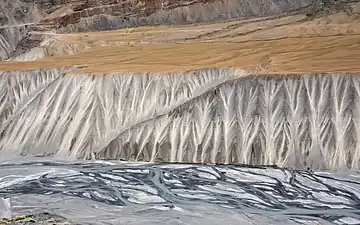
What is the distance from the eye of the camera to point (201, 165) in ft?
47.9

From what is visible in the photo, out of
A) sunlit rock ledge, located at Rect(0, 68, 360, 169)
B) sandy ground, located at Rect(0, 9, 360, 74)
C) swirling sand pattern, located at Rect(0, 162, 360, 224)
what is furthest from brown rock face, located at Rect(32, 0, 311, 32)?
swirling sand pattern, located at Rect(0, 162, 360, 224)

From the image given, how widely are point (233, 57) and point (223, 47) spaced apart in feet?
7.25

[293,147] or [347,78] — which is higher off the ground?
[347,78]

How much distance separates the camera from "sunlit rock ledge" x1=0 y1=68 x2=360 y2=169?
14.5m

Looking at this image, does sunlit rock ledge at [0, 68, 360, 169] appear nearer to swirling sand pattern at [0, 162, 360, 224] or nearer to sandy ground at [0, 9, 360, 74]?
sandy ground at [0, 9, 360, 74]

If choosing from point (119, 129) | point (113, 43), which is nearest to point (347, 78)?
point (119, 129)

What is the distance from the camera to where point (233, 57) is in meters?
17.8

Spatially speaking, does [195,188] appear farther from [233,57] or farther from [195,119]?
[233,57]

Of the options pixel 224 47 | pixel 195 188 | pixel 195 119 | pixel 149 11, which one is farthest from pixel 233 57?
pixel 149 11

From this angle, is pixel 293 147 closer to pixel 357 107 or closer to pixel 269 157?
pixel 269 157

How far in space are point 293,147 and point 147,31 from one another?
11544 millimetres

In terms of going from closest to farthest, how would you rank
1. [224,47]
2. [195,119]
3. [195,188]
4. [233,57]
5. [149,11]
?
[195,188]
[195,119]
[233,57]
[224,47]
[149,11]

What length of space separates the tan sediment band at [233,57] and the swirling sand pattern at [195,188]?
10.8ft

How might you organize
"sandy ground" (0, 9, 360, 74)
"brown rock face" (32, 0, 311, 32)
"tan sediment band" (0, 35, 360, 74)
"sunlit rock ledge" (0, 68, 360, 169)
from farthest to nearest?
1. "brown rock face" (32, 0, 311, 32)
2. "sandy ground" (0, 9, 360, 74)
3. "tan sediment band" (0, 35, 360, 74)
4. "sunlit rock ledge" (0, 68, 360, 169)
